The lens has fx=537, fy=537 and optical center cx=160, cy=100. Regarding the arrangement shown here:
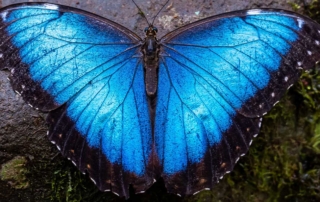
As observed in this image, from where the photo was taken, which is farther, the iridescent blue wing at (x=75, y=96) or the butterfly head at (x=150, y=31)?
the butterfly head at (x=150, y=31)

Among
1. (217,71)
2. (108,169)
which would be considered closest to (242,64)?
(217,71)

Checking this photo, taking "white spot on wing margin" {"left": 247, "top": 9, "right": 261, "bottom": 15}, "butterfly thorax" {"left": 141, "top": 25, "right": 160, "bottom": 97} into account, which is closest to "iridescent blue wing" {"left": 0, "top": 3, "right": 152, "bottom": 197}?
"butterfly thorax" {"left": 141, "top": 25, "right": 160, "bottom": 97}

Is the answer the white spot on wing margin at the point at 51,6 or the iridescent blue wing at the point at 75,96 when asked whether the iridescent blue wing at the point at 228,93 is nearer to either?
the iridescent blue wing at the point at 75,96

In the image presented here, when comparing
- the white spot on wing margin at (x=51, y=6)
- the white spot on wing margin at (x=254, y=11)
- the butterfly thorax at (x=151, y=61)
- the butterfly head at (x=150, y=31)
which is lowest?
the butterfly thorax at (x=151, y=61)

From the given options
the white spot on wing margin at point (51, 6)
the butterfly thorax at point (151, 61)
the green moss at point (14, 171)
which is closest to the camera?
the white spot on wing margin at point (51, 6)

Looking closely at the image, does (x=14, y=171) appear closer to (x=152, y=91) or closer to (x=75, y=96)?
(x=75, y=96)

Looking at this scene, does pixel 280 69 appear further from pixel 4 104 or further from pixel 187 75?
pixel 4 104

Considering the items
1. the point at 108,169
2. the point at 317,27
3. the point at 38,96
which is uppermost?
the point at 317,27

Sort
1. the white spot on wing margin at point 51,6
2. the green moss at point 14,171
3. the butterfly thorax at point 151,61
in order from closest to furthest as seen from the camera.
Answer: the white spot on wing margin at point 51,6
the butterfly thorax at point 151,61
the green moss at point 14,171

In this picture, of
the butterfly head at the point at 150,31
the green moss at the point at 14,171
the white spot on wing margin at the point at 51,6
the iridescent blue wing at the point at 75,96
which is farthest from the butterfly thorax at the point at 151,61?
the green moss at the point at 14,171
